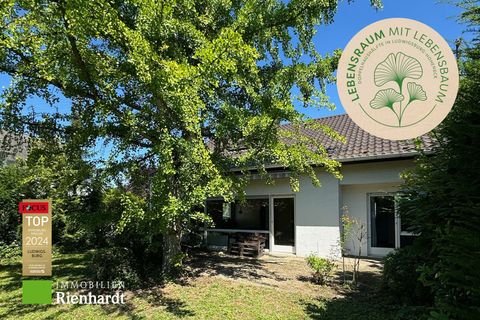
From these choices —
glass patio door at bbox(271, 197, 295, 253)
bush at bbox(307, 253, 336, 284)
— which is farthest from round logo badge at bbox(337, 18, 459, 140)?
glass patio door at bbox(271, 197, 295, 253)

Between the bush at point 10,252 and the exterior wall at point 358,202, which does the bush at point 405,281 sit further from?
the bush at point 10,252

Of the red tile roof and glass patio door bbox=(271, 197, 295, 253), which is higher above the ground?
the red tile roof

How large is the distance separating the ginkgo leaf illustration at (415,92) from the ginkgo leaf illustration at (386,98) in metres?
0.21

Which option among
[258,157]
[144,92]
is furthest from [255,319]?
[144,92]

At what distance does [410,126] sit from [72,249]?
1684cm

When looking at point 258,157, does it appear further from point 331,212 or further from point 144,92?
point 331,212

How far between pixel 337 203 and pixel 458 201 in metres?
10.1

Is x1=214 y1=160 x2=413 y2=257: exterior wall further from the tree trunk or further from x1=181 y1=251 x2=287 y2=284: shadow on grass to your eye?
the tree trunk

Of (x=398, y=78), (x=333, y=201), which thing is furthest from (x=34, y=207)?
(x=333, y=201)

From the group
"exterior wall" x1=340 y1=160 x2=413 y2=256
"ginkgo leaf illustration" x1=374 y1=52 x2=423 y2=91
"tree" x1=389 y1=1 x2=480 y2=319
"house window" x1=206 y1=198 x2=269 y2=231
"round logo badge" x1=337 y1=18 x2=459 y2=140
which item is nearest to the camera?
"tree" x1=389 y1=1 x2=480 y2=319

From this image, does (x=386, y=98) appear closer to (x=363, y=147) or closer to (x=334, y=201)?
(x=363, y=147)

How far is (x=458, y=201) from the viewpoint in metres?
4.18

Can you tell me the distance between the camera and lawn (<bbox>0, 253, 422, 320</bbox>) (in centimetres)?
735

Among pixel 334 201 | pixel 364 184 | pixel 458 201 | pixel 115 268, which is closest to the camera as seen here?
pixel 458 201
